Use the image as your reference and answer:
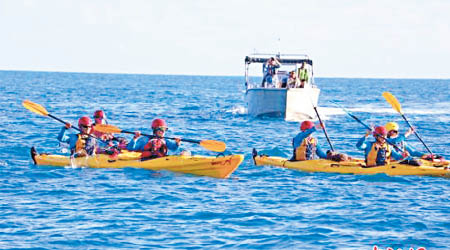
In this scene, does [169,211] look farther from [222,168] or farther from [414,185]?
[414,185]

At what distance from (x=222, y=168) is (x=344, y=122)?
73.5 ft

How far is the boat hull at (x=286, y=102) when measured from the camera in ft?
116

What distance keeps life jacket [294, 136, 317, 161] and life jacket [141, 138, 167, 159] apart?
136 inches

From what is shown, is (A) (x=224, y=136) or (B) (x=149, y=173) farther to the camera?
(A) (x=224, y=136)

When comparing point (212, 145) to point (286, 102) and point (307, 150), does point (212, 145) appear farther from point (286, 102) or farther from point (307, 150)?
point (286, 102)

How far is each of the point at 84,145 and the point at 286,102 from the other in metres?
16.9

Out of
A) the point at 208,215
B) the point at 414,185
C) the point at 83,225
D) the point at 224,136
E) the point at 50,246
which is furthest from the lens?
the point at 224,136

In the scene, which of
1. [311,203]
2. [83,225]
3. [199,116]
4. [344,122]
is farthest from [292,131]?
[83,225]

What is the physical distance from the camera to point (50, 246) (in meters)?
11.8

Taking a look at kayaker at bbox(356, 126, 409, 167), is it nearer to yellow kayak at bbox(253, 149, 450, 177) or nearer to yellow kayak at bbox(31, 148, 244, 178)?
yellow kayak at bbox(253, 149, 450, 177)

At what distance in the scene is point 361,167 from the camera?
61.7ft

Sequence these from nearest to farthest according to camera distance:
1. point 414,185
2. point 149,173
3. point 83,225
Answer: point 83,225, point 414,185, point 149,173

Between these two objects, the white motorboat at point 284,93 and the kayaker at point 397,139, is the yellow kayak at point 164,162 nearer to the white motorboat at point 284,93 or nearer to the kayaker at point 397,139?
the kayaker at point 397,139

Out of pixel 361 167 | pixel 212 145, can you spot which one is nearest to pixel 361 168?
pixel 361 167
